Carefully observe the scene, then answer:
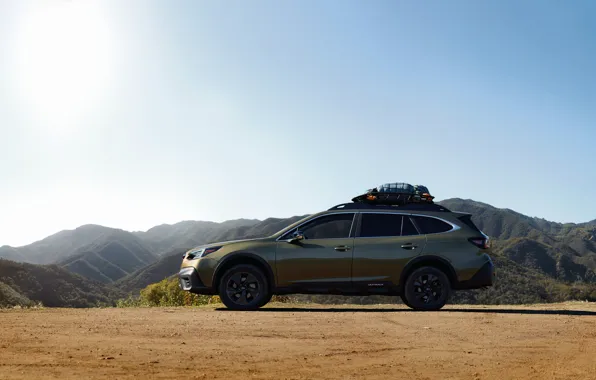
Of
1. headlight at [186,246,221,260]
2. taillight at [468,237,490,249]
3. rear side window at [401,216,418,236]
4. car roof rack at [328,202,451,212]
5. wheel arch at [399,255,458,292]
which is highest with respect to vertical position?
car roof rack at [328,202,451,212]

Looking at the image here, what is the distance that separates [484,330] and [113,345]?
530cm

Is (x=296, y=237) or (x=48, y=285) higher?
(x=296, y=237)

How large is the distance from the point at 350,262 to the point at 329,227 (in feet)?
2.71

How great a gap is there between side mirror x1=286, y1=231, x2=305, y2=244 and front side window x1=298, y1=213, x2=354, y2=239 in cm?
11

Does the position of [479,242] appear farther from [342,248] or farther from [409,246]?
[342,248]

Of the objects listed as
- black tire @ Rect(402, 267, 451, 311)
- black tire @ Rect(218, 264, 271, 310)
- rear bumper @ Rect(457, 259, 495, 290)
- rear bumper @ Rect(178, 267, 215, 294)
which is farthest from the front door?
rear bumper @ Rect(457, 259, 495, 290)

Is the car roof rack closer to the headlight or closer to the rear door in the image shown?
the rear door

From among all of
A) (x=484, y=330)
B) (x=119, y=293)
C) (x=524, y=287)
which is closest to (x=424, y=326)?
(x=484, y=330)

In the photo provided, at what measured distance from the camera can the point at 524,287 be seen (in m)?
84.5

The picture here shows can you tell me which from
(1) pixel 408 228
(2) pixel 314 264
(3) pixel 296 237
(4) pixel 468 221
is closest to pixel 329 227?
(3) pixel 296 237

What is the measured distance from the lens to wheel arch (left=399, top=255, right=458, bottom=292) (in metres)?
11.5

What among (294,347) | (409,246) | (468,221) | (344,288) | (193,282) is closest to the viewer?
(294,347)

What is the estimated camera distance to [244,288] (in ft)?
38.3

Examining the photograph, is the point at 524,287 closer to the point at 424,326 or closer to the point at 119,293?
the point at 424,326
